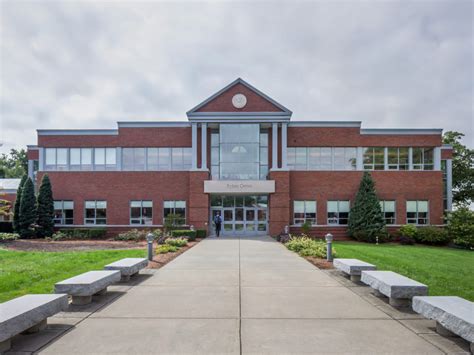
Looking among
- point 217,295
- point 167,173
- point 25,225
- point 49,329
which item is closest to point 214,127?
point 167,173

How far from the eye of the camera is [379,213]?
1005 inches

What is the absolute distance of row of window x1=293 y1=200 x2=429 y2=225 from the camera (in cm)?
2723

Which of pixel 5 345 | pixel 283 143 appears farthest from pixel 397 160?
pixel 5 345

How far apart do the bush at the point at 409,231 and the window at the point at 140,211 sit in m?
20.0

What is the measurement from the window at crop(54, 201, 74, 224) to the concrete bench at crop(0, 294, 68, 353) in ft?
79.2

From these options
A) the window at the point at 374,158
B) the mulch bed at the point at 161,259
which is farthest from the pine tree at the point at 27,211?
the window at the point at 374,158

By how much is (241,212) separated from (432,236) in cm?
1463

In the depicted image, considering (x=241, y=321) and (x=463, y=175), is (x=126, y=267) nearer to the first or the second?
(x=241, y=321)

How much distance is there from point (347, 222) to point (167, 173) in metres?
15.2

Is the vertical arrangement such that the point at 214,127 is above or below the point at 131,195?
above

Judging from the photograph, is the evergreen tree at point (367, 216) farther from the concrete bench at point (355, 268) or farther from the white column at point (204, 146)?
the concrete bench at point (355, 268)

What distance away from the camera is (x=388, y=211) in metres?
27.5

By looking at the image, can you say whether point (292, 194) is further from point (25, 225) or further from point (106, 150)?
point (25, 225)

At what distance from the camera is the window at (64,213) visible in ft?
90.7
